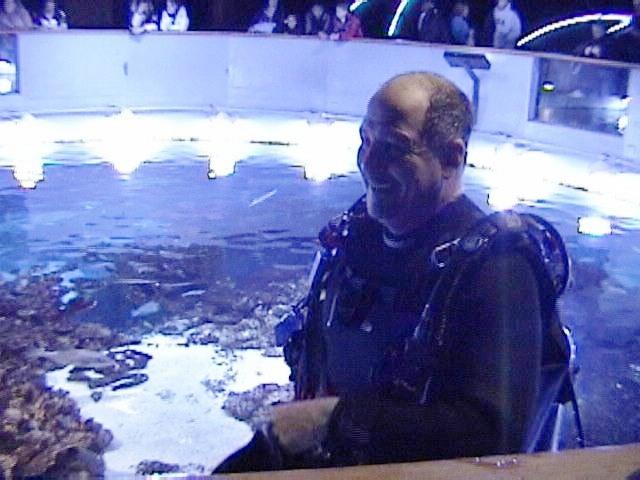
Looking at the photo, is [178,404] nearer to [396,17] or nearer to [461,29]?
[461,29]

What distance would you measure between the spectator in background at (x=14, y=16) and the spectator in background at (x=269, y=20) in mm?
3964

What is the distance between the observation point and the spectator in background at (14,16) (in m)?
16.5

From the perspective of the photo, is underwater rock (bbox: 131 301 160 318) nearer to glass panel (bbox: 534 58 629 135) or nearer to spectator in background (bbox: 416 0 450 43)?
glass panel (bbox: 534 58 629 135)

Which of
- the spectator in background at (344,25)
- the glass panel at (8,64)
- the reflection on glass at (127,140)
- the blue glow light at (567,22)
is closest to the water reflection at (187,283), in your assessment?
the reflection on glass at (127,140)

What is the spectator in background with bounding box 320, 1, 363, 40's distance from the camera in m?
17.8

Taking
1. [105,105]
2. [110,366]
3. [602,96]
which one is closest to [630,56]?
[602,96]

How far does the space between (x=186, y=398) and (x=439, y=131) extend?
11.2ft

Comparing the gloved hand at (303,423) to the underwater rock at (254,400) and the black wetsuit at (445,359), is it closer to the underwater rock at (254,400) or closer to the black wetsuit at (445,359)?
the black wetsuit at (445,359)

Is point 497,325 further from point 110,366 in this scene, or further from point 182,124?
point 182,124

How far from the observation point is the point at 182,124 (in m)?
15.9

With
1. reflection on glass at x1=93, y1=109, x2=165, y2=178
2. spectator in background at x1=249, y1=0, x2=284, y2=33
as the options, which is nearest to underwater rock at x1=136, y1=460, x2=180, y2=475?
reflection on glass at x1=93, y1=109, x2=165, y2=178

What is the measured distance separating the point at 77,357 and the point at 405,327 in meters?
4.04

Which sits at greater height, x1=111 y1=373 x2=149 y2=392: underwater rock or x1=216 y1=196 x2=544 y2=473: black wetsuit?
x1=216 y1=196 x2=544 y2=473: black wetsuit

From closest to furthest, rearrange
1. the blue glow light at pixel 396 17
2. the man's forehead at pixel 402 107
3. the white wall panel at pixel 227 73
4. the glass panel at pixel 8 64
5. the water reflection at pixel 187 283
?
the man's forehead at pixel 402 107 < the water reflection at pixel 187 283 < the glass panel at pixel 8 64 < the white wall panel at pixel 227 73 < the blue glow light at pixel 396 17
